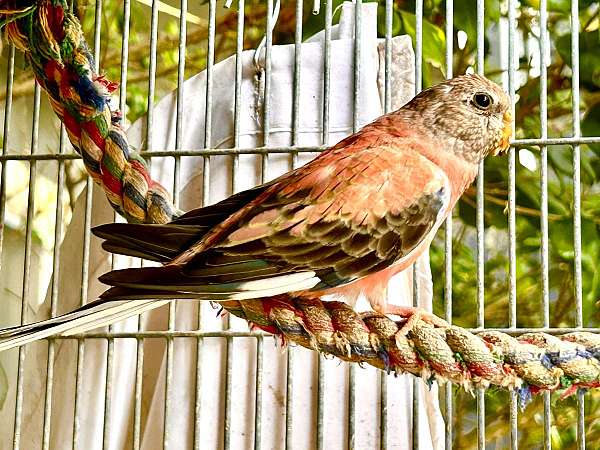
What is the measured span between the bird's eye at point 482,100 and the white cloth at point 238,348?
45 centimetres

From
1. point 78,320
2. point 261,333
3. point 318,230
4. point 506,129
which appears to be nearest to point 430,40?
point 261,333

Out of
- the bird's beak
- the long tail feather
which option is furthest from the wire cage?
the long tail feather

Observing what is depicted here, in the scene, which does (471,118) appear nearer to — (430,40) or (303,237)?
(303,237)

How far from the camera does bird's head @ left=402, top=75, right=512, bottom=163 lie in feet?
2.77

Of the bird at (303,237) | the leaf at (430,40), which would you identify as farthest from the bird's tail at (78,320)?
the leaf at (430,40)

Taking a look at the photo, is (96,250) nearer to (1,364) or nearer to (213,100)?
(213,100)

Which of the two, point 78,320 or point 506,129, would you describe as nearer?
point 78,320

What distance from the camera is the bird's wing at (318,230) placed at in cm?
70

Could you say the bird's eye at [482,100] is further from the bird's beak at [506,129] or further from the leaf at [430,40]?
the leaf at [430,40]

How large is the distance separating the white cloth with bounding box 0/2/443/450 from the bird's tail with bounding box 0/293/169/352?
0.54 m

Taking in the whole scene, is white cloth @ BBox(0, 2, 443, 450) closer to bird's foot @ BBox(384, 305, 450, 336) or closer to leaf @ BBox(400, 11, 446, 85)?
leaf @ BBox(400, 11, 446, 85)

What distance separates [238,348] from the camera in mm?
1284

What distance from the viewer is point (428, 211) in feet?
2.50

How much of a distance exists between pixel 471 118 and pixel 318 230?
21 centimetres
